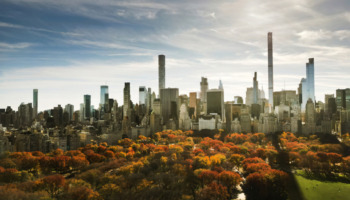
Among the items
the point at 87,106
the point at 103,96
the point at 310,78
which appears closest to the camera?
the point at 87,106

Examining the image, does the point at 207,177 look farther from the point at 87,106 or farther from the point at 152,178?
the point at 87,106

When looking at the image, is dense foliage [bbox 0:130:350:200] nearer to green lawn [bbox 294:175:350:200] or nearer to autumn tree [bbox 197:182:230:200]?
autumn tree [bbox 197:182:230:200]

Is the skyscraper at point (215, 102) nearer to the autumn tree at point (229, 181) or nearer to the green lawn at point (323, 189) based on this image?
the green lawn at point (323, 189)

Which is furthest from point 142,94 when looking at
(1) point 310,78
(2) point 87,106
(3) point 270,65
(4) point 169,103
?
(1) point 310,78

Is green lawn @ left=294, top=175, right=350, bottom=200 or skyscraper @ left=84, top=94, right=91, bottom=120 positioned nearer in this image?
green lawn @ left=294, top=175, right=350, bottom=200

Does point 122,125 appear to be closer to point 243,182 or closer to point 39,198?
point 243,182

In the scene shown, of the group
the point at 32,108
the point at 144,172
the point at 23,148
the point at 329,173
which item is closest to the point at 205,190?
the point at 144,172

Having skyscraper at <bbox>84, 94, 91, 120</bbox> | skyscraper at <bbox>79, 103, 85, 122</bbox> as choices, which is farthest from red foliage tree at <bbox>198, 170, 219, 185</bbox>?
skyscraper at <bbox>84, 94, 91, 120</bbox>

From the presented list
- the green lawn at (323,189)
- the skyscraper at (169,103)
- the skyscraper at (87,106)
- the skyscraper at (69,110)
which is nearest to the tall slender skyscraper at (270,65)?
the skyscraper at (169,103)
